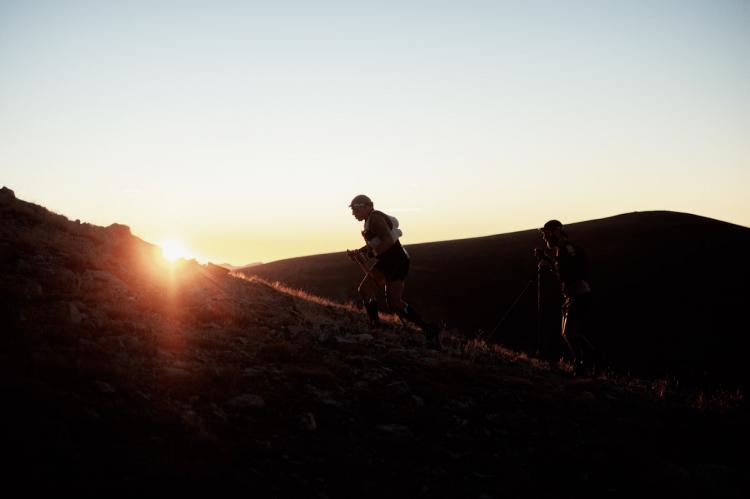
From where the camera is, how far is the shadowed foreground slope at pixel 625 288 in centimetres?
3500

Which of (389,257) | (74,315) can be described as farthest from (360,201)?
(74,315)

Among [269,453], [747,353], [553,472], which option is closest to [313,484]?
[269,453]

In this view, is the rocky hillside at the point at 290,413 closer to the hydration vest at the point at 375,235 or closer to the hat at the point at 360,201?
the hydration vest at the point at 375,235

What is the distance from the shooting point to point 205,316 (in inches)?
414

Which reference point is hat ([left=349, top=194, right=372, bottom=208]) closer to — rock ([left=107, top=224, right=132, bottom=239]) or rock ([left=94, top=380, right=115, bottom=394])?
rock ([left=94, top=380, right=115, bottom=394])

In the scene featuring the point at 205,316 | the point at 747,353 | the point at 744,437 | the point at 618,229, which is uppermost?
the point at 618,229

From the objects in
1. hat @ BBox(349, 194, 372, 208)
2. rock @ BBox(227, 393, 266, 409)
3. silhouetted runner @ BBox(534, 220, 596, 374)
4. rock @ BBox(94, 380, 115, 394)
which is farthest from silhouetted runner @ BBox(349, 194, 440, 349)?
rock @ BBox(94, 380, 115, 394)

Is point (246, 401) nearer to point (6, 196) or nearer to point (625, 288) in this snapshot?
point (6, 196)

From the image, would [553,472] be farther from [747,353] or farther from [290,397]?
[747,353]

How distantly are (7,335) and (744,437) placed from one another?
981 cm

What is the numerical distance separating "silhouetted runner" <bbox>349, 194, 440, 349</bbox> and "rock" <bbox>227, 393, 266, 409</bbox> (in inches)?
202

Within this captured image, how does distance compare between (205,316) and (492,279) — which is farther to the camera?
(492,279)

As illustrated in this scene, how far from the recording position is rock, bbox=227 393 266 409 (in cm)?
662

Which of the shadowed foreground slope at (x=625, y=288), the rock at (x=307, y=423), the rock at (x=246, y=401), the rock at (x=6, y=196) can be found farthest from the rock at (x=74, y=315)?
the shadowed foreground slope at (x=625, y=288)
